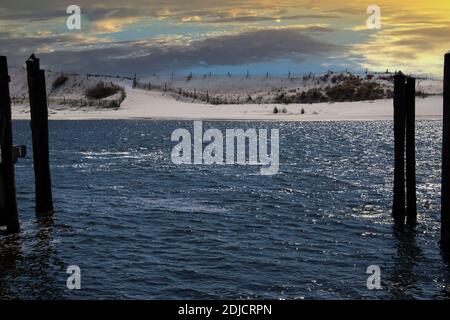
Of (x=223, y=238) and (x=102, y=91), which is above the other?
(x=102, y=91)

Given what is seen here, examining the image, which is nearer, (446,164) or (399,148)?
(446,164)

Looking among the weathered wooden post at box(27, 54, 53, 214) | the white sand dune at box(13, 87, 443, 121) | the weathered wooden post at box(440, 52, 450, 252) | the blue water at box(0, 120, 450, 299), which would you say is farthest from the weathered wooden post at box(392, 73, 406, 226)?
the white sand dune at box(13, 87, 443, 121)

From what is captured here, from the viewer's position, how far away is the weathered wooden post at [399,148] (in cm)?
2220

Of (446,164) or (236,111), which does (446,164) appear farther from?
(236,111)

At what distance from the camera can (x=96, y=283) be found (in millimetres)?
16016

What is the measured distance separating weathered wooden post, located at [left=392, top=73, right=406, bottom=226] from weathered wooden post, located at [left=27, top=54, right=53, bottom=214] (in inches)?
463

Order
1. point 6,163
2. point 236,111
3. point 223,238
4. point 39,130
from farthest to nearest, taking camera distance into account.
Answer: point 236,111 < point 39,130 < point 223,238 < point 6,163

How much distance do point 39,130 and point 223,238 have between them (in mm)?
7548

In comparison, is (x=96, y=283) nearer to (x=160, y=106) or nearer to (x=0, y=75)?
(x=0, y=75)

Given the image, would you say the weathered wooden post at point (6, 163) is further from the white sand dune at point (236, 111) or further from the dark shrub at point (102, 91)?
the dark shrub at point (102, 91)

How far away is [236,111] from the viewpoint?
115875 mm

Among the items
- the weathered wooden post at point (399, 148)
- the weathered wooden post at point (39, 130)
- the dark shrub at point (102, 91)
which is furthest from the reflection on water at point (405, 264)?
the dark shrub at point (102, 91)

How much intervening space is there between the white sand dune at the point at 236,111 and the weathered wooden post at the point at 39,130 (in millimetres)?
A: 83619

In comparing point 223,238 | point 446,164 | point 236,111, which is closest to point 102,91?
point 236,111
